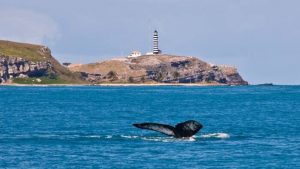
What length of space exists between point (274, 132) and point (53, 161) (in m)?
35.0

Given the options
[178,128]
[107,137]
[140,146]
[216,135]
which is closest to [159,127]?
[178,128]

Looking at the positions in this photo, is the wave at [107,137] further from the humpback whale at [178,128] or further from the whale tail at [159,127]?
the whale tail at [159,127]

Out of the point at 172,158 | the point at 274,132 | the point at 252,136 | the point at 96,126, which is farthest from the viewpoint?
the point at 96,126

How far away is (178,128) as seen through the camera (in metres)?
76.5

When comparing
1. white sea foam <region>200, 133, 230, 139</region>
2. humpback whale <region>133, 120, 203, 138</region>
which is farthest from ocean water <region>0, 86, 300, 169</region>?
humpback whale <region>133, 120, 203, 138</region>

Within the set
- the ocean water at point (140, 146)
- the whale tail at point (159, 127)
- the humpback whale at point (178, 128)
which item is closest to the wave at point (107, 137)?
the ocean water at point (140, 146)

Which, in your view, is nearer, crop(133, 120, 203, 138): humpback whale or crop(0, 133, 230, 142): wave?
crop(133, 120, 203, 138): humpback whale

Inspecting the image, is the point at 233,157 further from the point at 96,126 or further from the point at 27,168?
the point at 96,126

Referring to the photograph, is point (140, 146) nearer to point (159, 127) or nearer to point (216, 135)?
point (159, 127)

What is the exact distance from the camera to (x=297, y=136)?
8656 cm

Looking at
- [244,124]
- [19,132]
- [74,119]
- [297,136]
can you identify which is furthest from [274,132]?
[74,119]

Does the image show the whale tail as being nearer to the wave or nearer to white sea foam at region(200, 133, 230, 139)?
the wave

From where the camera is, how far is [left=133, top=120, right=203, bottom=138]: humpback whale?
74312mm

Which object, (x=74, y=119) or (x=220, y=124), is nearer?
(x=220, y=124)
